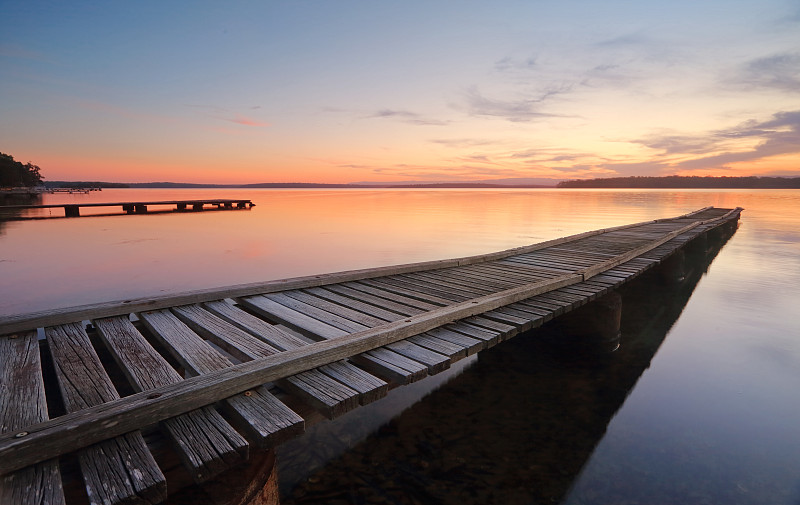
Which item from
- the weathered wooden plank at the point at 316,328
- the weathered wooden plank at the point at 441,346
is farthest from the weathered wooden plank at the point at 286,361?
the weathered wooden plank at the point at 316,328

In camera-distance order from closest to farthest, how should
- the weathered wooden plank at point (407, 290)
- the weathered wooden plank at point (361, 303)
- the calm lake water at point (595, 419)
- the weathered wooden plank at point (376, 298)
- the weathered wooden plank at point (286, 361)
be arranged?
the weathered wooden plank at point (286, 361) → the calm lake water at point (595, 419) → the weathered wooden plank at point (361, 303) → the weathered wooden plank at point (376, 298) → the weathered wooden plank at point (407, 290)

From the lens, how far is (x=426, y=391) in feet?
23.2

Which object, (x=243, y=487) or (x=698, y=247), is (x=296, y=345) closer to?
(x=243, y=487)

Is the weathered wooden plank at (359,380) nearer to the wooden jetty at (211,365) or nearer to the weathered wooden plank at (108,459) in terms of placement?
the wooden jetty at (211,365)

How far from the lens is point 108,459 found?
2.45 m

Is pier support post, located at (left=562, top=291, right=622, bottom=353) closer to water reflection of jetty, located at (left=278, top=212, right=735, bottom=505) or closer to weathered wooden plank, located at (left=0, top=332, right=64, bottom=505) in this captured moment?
water reflection of jetty, located at (left=278, top=212, right=735, bottom=505)

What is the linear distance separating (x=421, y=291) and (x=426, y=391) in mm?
1782

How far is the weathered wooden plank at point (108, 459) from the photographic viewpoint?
2.23 m

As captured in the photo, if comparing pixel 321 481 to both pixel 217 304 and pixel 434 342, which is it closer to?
pixel 434 342

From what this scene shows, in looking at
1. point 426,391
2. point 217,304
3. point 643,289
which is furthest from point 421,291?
point 643,289

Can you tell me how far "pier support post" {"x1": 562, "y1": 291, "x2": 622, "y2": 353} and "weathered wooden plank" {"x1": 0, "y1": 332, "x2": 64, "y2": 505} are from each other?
8.28 meters

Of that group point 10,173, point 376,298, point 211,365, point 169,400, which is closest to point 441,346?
point 376,298

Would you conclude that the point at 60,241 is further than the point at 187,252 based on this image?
Yes

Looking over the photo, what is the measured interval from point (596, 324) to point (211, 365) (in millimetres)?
7536
